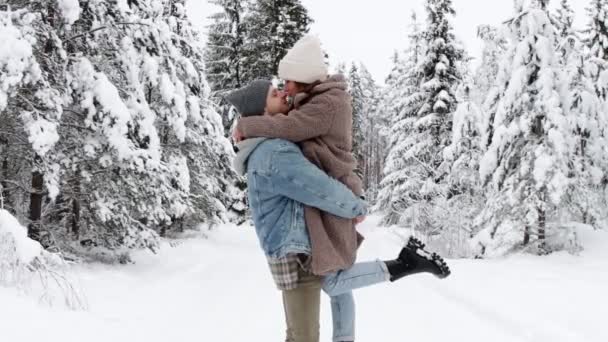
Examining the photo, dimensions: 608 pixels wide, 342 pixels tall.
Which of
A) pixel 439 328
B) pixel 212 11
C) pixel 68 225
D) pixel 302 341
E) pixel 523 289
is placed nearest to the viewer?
pixel 302 341

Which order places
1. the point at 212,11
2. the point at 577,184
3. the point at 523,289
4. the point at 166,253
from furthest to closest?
the point at 212,11 → the point at 577,184 → the point at 166,253 → the point at 523,289

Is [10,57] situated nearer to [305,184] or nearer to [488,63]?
[305,184]

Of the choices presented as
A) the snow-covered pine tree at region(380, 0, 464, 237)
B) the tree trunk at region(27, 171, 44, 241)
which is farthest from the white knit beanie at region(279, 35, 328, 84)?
the snow-covered pine tree at region(380, 0, 464, 237)

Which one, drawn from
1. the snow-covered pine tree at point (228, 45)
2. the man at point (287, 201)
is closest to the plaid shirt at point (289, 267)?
the man at point (287, 201)

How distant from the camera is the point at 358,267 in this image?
3.02 m

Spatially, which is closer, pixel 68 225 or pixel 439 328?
pixel 439 328

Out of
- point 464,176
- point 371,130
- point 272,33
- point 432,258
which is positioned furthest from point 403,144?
point 371,130

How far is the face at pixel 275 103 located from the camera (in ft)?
9.70

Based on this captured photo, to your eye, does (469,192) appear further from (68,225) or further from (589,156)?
A: (68,225)

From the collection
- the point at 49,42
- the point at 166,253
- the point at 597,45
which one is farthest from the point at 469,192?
the point at 49,42

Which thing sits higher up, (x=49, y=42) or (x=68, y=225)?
(x=49, y=42)

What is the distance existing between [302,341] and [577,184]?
46.8ft

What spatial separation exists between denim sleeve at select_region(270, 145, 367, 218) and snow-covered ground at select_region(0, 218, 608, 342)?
233 centimetres

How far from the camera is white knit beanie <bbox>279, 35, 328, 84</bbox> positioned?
296 centimetres
